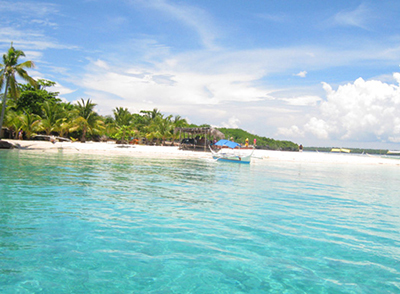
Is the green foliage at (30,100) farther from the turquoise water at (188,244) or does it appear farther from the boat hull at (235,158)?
the turquoise water at (188,244)

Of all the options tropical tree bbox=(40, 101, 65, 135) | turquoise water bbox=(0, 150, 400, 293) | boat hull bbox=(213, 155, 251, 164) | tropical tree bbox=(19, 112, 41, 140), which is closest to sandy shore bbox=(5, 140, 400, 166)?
tropical tree bbox=(19, 112, 41, 140)

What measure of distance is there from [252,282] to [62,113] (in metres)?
40.6

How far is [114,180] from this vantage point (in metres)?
12.3

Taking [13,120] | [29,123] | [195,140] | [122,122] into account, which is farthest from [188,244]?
[122,122]

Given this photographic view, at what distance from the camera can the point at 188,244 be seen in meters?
5.20

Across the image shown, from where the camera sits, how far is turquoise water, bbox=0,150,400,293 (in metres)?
3.85

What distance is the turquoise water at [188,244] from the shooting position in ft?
12.6

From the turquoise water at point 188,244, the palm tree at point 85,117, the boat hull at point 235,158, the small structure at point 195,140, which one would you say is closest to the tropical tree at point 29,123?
the palm tree at point 85,117

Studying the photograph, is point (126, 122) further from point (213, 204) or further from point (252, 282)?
point (252, 282)

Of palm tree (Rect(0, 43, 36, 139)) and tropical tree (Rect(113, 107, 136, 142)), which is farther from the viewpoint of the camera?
tropical tree (Rect(113, 107, 136, 142))

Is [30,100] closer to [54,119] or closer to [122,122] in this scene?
[54,119]

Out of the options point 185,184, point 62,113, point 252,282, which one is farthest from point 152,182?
point 62,113

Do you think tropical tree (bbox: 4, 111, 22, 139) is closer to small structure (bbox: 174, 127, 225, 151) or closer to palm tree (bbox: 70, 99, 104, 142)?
palm tree (bbox: 70, 99, 104, 142)

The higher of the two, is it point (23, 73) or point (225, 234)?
point (23, 73)
